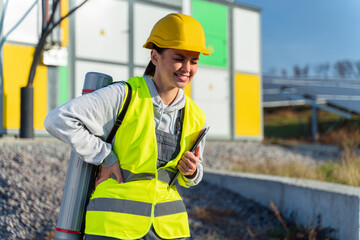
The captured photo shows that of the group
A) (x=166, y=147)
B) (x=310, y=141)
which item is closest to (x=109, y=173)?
(x=166, y=147)

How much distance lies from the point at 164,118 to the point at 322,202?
3386 millimetres

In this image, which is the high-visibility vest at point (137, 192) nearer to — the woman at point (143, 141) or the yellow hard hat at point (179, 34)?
the woman at point (143, 141)

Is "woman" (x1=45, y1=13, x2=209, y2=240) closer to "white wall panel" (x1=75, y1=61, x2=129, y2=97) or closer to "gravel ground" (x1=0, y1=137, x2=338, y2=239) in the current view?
"gravel ground" (x1=0, y1=137, x2=338, y2=239)

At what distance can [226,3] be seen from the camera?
13312 mm

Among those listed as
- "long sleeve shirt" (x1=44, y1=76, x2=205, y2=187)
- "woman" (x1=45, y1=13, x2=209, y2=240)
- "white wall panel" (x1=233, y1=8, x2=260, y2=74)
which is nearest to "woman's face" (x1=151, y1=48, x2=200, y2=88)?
"woman" (x1=45, y1=13, x2=209, y2=240)

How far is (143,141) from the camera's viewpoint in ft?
6.26

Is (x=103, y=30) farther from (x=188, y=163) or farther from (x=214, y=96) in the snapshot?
(x=188, y=163)

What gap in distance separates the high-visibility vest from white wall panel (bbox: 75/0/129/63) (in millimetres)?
8800

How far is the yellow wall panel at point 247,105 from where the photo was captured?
13.6m

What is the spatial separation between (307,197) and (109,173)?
3.73 meters

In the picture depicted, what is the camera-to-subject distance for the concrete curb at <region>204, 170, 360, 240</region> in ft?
14.5

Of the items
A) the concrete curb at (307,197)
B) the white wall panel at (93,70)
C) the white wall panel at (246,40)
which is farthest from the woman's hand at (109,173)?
the white wall panel at (246,40)

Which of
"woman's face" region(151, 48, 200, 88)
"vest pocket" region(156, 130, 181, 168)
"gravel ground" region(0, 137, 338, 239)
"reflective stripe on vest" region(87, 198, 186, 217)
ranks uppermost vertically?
"woman's face" region(151, 48, 200, 88)

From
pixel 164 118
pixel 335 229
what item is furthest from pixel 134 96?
pixel 335 229
